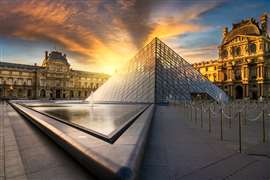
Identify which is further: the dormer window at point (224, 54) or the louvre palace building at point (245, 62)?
the dormer window at point (224, 54)

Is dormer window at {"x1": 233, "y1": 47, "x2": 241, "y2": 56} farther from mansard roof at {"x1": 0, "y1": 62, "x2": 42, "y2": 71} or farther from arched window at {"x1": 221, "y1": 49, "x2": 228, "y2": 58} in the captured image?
mansard roof at {"x1": 0, "y1": 62, "x2": 42, "y2": 71}

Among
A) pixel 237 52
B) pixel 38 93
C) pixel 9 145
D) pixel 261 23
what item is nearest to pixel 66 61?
pixel 38 93

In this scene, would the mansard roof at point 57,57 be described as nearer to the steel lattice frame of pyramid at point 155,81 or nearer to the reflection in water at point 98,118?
the steel lattice frame of pyramid at point 155,81

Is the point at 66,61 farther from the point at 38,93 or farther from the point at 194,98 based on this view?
the point at 194,98

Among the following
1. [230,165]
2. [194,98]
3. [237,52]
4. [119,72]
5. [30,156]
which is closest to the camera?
[230,165]

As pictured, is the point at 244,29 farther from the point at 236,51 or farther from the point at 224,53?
the point at 224,53

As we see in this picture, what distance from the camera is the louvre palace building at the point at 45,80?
65.4m

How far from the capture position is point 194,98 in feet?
85.5

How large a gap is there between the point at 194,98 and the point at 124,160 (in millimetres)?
24987

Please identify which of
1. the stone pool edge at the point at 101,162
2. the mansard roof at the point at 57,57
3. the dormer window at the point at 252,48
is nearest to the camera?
the stone pool edge at the point at 101,162

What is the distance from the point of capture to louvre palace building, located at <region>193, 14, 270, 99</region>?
1941 inches

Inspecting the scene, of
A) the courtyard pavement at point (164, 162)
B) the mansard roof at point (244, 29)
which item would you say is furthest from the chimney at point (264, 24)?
the courtyard pavement at point (164, 162)

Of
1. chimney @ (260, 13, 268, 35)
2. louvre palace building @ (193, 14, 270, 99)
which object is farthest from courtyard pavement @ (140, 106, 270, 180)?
chimney @ (260, 13, 268, 35)

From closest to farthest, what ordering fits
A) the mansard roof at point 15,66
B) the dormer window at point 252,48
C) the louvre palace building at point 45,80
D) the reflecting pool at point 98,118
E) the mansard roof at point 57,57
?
the reflecting pool at point 98,118
the dormer window at point 252,48
the louvre palace building at point 45,80
the mansard roof at point 15,66
the mansard roof at point 57,57
